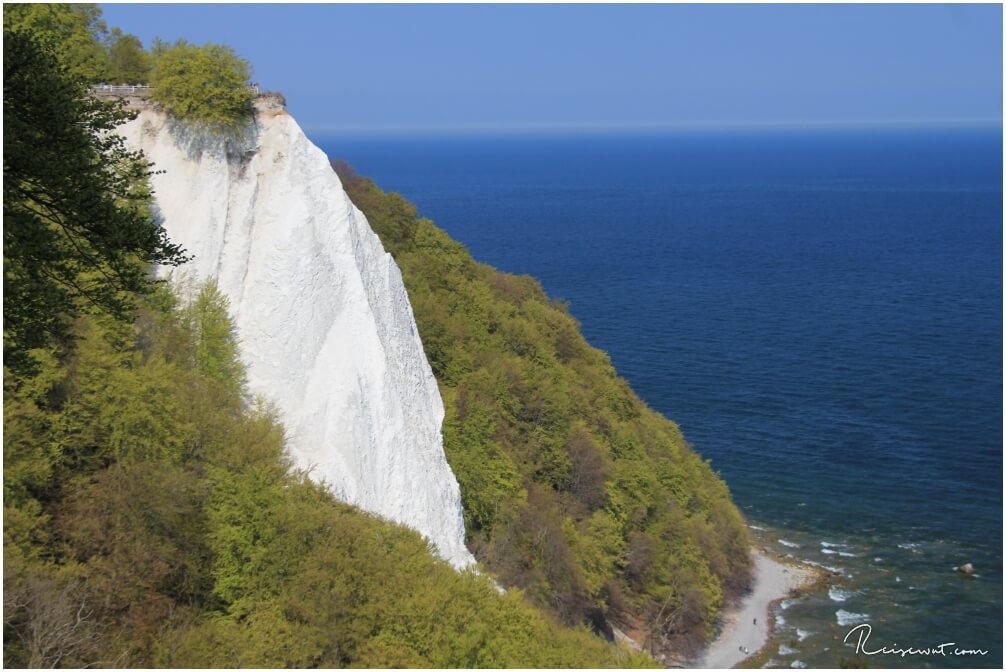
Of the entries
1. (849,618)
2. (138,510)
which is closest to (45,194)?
(138,510)

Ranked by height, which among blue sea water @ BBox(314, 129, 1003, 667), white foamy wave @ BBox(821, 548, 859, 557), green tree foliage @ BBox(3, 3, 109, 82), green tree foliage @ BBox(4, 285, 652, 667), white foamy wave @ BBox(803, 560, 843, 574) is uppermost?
green tree foliage @ BBox(3, 3, 109, 82)

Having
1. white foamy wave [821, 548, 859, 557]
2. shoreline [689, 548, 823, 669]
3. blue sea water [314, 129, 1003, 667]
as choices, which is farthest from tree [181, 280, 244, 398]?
white foamy wave [821, 548, 859, 557]

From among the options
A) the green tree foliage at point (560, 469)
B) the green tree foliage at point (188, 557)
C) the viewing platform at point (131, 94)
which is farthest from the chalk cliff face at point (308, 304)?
the green tree foliage at point (560, 469)

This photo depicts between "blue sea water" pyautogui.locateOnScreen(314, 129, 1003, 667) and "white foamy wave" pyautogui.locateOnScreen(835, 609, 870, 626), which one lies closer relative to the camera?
"white foamy wave" pyautogui.locateOnScreen(835, 609, 870, 626)

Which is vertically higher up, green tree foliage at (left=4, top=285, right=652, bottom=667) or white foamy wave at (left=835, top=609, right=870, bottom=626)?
green tree foliage at (left=4, top=285, right=652, bottom=667)

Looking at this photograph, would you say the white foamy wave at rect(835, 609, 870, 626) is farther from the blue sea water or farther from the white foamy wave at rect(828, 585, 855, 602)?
the white foamy wave at rect(828, 585, 855, 602)

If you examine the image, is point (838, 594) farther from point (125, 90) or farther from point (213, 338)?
point (125, 90)
